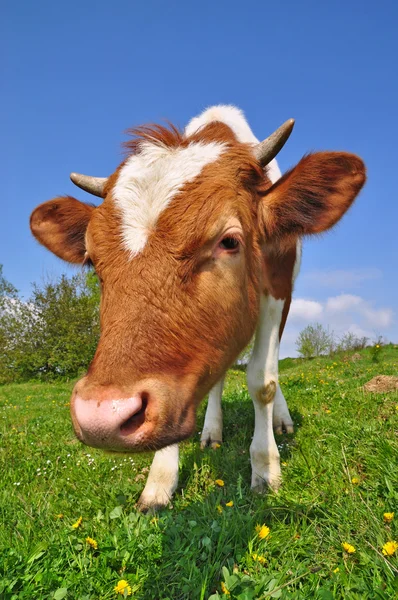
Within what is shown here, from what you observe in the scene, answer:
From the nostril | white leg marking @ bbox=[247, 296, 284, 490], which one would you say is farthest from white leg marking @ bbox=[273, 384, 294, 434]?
the nostril

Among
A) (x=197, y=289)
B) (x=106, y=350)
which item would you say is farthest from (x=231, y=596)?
(x=197, y=289)

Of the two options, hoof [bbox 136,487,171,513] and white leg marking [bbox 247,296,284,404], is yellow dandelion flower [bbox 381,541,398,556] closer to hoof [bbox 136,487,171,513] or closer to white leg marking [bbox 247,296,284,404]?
hoof [bbox 136,487,171,513]

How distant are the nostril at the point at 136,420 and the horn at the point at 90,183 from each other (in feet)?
7.95

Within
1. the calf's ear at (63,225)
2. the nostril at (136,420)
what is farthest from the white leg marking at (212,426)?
the nostril at (136,420)

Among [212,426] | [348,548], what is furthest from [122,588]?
[212,426]

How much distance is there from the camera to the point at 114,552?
2684mm

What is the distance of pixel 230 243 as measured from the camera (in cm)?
301

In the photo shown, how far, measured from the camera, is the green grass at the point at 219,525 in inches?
94.5

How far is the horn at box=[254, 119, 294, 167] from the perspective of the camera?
356cm

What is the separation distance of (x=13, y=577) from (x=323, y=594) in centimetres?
162

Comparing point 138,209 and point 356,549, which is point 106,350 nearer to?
point 138,209

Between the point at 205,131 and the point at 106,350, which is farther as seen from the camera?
the point at 205,131

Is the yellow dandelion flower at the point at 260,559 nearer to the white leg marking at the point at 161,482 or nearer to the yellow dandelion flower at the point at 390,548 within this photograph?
the yellow dandelion flower at the point at 390,548

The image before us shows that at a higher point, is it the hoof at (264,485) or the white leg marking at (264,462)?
the white leg marking at (264,462)
